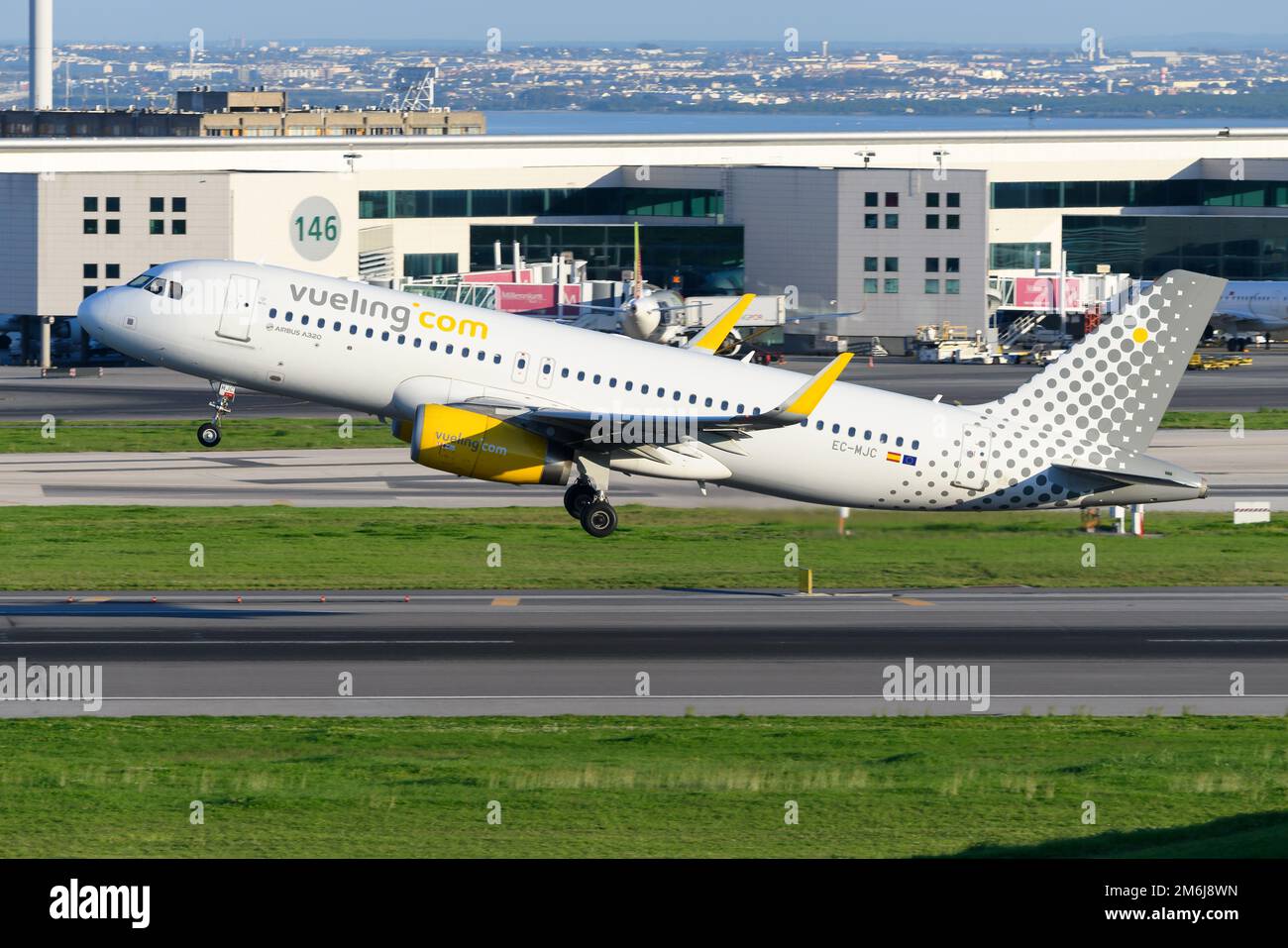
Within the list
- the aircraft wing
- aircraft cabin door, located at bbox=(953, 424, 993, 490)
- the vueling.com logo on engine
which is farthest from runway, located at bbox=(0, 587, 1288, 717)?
the vueling.com logo on engine

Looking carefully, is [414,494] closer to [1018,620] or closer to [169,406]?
[1018,620]

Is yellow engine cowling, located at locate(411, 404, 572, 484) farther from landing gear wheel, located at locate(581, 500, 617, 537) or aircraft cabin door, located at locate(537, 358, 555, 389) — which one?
aircraft cabin door, located at locate(537, 358, 555, 389)

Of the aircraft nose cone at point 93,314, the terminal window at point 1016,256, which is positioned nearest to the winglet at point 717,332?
the aircraft nose cone at point 93,314

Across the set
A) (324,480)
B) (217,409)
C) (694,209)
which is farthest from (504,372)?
(694,209)

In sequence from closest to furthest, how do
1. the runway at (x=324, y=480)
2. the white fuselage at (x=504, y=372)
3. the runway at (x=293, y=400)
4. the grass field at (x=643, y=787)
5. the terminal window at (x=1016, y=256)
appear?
the grass field at (x=643, y=787)
the white fuselage at (x=504, y=372)
the runway at (x=324, y=480)
the runway at (x=293, y=400)
the terminal window at (x=1016, y=256)

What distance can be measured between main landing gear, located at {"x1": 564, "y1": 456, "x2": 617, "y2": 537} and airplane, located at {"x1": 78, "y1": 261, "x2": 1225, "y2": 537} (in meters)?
0.06

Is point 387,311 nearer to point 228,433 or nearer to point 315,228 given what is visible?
point 228,433

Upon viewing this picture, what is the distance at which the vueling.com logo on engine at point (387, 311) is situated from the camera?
164 ft

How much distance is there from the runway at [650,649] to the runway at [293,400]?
53931 millimetres

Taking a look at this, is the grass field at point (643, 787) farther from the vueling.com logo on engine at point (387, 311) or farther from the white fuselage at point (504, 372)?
the vueling.com logo on engine at point (387, 311)

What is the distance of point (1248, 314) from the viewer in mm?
159250

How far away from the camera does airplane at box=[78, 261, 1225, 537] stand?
163ft
